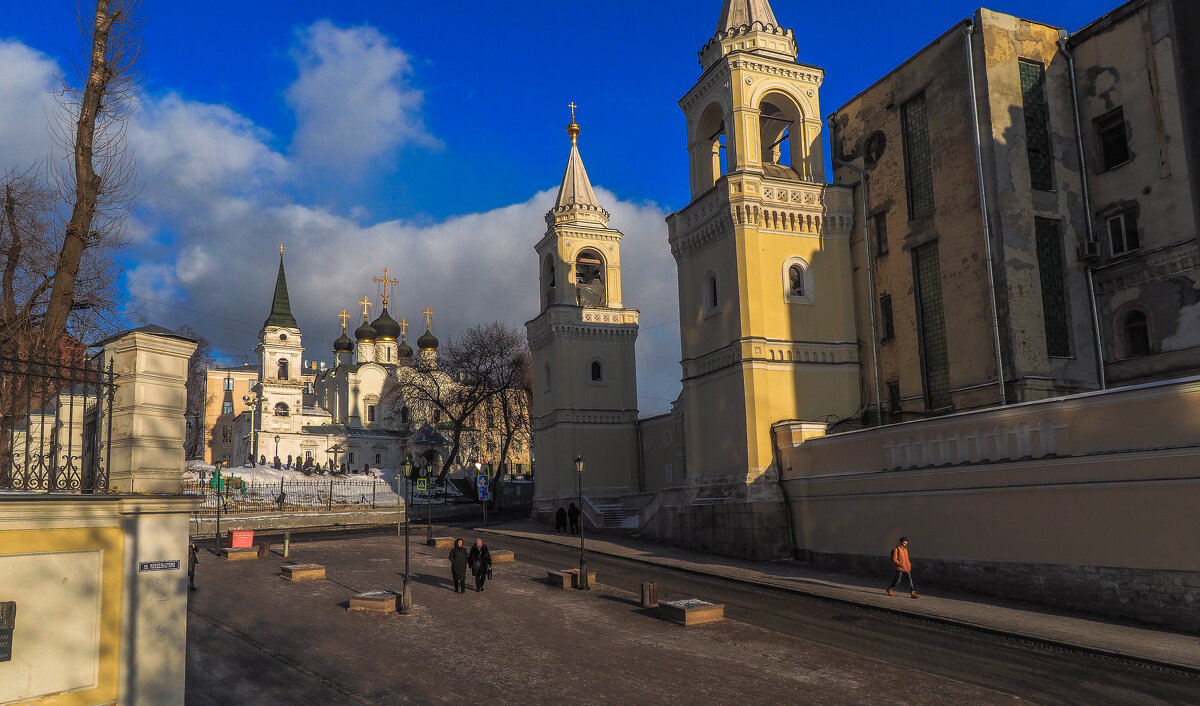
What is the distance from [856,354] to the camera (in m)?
30.0

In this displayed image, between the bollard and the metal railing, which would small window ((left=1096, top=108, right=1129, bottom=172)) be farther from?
the metal railing

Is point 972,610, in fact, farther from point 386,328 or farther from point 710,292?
point 386,328

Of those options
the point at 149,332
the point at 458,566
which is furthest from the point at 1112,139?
the point at 149,332

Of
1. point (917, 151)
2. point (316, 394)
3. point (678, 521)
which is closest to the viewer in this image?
point (917, 151)

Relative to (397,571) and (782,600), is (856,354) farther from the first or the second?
(397,571)

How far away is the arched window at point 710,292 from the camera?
30.5 metres

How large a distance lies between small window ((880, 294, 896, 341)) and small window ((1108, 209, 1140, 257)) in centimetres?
663

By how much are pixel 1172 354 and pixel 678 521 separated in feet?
50.7

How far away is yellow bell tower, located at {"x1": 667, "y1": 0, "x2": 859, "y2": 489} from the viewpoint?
28.4 meters

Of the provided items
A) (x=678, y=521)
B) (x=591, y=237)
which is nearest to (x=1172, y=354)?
(x=678, y=521)

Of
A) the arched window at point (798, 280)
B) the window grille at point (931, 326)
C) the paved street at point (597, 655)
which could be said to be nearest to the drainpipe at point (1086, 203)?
the window grille at point (931, 326)

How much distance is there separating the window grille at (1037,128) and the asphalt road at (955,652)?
49.1ft

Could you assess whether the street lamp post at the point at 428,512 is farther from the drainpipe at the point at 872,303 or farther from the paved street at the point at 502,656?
the drainpipe at the point at 872,303

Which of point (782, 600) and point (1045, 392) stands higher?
point (1045, 392)
